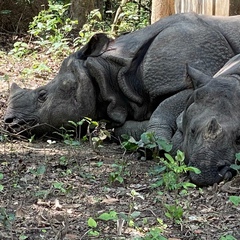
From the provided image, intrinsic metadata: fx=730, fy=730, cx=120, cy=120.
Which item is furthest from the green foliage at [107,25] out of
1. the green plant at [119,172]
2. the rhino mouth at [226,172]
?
the rhino mouth at [226,172]

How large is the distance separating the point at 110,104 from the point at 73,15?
6808 millimetres

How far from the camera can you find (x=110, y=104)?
763 centimetres

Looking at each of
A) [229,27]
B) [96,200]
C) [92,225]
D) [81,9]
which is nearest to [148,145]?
[96,200]

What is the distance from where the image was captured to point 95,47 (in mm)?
7922

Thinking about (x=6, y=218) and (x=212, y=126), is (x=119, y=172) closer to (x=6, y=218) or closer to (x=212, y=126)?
(x=212, y=126)

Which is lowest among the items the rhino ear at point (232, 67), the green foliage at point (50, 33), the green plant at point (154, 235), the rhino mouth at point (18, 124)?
the green foliage at point (50, 33)

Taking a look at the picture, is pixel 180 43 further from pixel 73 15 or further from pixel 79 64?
pixel 73 15

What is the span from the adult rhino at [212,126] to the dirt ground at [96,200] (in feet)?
0.60

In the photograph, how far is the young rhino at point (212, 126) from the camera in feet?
18.2

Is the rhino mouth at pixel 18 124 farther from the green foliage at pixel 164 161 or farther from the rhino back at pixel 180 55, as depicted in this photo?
the rhino back at pixel 180 55

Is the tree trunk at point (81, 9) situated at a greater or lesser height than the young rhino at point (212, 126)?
lesser

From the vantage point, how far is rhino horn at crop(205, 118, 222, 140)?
18.4 ft

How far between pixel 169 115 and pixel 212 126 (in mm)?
1452

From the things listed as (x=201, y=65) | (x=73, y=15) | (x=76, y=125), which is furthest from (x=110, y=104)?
(x=73, y=15)
